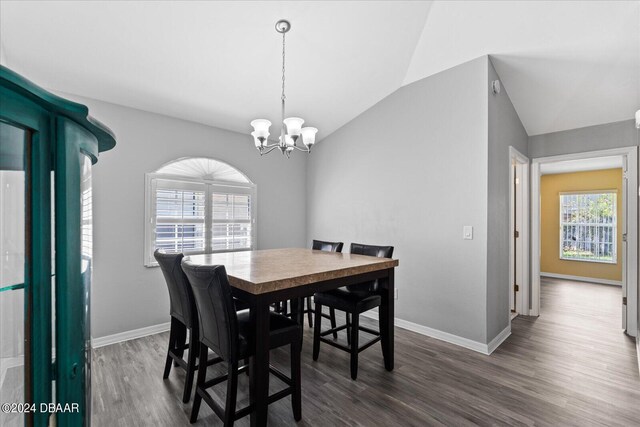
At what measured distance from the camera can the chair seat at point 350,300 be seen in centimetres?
Result: 245

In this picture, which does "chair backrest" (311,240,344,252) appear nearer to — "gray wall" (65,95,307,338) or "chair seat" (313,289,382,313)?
"chair seat" (313,289,382,313)

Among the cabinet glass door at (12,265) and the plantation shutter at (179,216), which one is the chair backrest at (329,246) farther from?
the cabinet glass door at (12,265)

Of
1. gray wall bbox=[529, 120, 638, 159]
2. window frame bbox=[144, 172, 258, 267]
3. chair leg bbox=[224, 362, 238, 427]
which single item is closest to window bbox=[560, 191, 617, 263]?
gray wall bbox=[529, 120, 638, 159]

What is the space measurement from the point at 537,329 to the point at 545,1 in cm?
331

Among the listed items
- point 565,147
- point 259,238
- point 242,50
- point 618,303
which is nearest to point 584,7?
point 565,147

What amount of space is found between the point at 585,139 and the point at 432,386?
3552mm

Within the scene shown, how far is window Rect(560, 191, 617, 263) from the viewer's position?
6016mm

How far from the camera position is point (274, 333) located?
183cm

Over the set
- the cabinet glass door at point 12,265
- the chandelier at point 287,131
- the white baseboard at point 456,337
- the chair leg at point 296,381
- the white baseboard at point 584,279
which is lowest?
the white baseboard at point 584,279

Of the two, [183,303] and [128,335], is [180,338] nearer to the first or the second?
[183,303]

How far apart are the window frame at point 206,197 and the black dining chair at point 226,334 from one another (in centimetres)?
186

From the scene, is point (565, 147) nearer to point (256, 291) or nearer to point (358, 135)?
point (358, 135)

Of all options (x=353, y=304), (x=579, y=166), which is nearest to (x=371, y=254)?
(x=353, y=304)

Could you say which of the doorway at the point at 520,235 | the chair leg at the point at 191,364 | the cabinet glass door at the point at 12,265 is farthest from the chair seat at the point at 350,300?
the doorway at the point at 520,235
